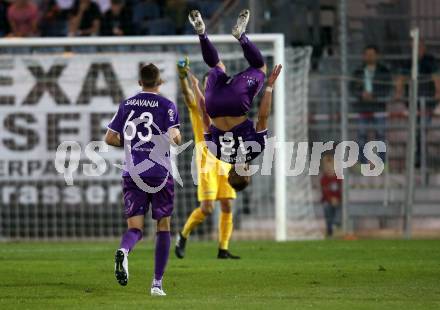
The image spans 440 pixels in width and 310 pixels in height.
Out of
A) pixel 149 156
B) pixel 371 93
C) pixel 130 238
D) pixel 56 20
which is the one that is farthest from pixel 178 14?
pixel 130 238

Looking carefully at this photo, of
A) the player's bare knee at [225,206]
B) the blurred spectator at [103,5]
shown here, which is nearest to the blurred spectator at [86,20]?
the blurred spectator at [103,5]

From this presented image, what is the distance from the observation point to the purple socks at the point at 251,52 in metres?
12.8

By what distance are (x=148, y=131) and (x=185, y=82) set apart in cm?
388

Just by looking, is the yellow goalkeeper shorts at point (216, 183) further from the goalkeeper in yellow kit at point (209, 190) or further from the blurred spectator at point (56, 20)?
the blurred spectator at point (56, 20)

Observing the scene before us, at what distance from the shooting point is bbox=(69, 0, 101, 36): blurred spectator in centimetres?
2411

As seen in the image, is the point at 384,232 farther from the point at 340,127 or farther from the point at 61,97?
the point at 61,97

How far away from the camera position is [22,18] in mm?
24297

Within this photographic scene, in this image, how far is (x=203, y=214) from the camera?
52.3 feet

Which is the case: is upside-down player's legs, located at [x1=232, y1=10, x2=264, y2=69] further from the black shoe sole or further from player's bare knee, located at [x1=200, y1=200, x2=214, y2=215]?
the black shoe sole

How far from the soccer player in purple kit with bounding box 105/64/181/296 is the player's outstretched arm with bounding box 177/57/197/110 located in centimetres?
205

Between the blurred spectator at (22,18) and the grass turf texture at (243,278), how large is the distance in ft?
24.4

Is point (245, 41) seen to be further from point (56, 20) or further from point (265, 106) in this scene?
point (56, 20)

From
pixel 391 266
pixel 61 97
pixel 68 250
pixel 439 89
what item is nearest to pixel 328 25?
pixel 439 89

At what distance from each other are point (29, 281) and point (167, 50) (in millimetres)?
9551
